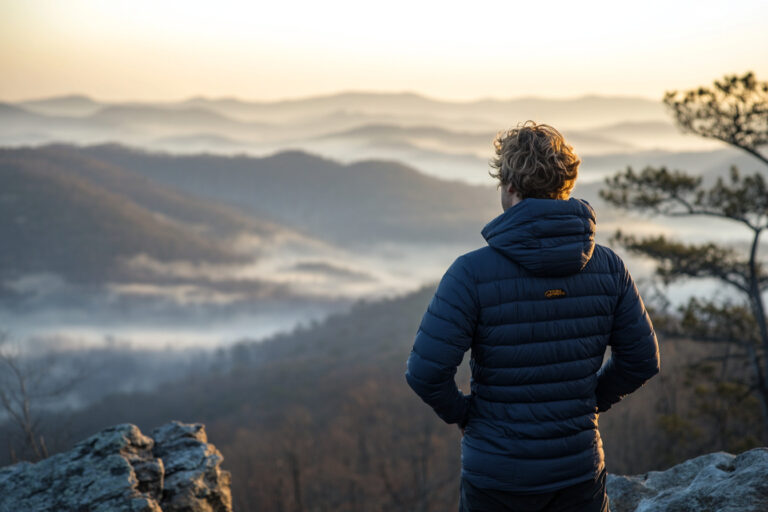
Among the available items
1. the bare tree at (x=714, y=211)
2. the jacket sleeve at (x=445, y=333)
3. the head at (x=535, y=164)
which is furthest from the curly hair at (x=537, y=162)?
the bare tree at (x=714, y=211)

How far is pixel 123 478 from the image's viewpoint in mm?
5152

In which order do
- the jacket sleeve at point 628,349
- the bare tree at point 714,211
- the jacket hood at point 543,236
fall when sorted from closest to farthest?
the jacket hood at point 543,236 < the jacket sleeve at point 628,349 < the bare tree at point 714,211

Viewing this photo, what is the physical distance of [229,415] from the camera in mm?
96312

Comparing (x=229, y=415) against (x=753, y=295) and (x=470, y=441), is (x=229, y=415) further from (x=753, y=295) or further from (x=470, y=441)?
(x=470, y=441)

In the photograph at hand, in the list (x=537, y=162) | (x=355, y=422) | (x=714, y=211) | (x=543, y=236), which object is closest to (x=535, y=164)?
(x=537, y=162)

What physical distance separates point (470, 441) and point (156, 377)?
203m

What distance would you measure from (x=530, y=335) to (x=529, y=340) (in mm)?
23

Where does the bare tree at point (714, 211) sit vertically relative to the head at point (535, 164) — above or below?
below

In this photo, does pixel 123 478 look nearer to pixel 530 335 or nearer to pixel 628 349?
pixel 530 335

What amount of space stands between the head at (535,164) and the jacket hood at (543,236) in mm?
81

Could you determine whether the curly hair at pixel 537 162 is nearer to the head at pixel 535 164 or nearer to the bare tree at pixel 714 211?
the head at pixel 535 164

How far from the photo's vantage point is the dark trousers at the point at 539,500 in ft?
9.06

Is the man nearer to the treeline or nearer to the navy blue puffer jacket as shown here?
the navy blue puffer jacket

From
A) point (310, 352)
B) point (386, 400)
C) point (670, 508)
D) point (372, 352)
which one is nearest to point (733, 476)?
point (670, 508)
